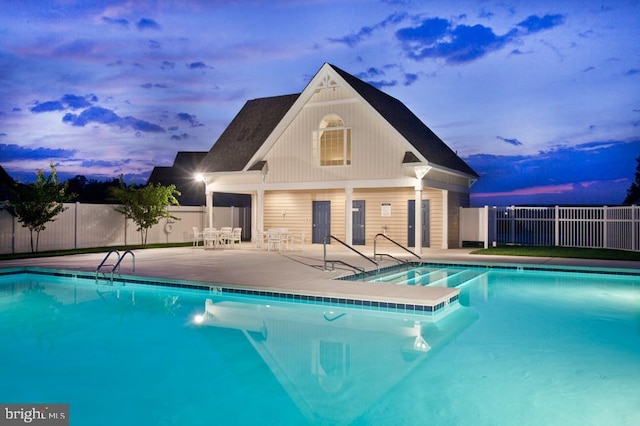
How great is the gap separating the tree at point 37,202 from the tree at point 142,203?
2707 mm

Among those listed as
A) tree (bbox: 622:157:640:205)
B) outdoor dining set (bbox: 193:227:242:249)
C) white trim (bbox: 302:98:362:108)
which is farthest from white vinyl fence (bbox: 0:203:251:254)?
tree (bbox: 622:157:640:205)

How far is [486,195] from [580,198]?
8078mm

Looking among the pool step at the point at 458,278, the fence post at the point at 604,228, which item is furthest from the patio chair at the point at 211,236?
the fence post at the point at 604,228

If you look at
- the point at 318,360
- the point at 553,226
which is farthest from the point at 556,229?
the point at 318,360

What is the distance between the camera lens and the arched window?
1895 centimetres

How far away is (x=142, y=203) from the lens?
20.8 meters

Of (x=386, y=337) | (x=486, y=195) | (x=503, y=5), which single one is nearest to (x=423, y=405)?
(x=386, y=337)

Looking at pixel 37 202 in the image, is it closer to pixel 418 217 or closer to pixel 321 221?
pixel 321 221

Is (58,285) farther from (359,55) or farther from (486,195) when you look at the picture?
(486,195)

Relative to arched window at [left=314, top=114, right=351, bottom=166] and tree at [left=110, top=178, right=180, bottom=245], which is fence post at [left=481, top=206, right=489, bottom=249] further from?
tree at [left=110, top=178, right=180, bottom=245]

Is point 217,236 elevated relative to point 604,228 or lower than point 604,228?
lower

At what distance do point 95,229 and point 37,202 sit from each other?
133 inches

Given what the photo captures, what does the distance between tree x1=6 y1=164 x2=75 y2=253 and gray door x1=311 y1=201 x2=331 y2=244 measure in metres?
10.1

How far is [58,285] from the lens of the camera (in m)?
12.6
